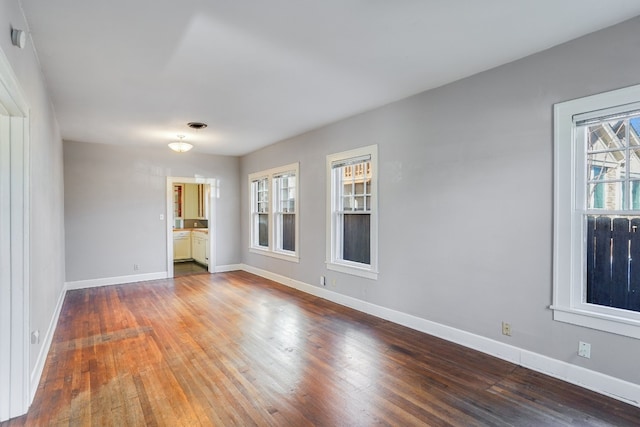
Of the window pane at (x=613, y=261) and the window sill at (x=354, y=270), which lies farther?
the window sill at (x=354, y=270)

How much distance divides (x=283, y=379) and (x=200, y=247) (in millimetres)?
6707

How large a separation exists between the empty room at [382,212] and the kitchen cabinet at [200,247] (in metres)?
3.53

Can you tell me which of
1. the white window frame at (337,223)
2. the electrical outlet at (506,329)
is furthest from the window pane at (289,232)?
the electrical outlet at (506,329)

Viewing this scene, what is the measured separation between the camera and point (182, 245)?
932 centimetres

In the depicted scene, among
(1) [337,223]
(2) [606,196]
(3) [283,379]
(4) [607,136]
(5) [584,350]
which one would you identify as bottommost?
(3) [283,379]

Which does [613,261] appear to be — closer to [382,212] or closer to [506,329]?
[506,329]

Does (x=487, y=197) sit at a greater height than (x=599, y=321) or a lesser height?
greater

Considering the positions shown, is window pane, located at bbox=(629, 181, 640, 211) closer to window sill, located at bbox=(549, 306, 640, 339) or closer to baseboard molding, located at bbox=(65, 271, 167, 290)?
window sill, located at bbox=(549, 306, 640, 339)

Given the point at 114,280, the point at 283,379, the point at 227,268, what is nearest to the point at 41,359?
the point at 283,379

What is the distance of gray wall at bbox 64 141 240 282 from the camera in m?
6.08

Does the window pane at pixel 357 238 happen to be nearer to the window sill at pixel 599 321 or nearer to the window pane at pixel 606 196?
the window sill at pixel 599 321

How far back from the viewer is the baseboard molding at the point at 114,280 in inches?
238

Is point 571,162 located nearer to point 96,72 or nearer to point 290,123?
point 290,123

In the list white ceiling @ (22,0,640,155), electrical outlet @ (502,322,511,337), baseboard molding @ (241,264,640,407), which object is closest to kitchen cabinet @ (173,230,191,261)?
white ceiling @ (22,0,640,155)
